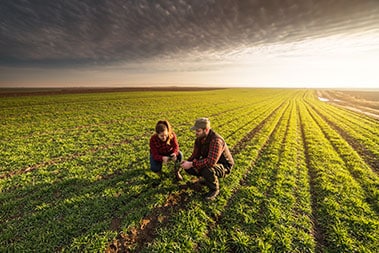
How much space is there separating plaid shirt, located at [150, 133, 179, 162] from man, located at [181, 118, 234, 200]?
113 cm

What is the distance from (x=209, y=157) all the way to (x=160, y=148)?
84.9 inches

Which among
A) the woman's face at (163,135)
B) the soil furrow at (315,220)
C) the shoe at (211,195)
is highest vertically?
the woman's face at (163,135)

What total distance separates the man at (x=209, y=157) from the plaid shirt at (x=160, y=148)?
1.13 meters

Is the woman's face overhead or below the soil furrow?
overhead

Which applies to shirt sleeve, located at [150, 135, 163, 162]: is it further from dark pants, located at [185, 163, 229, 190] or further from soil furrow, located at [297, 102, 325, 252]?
soil furrow, located at [297, 102, 325, 252]

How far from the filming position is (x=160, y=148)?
20.6 feet

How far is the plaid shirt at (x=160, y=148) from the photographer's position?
6194mm

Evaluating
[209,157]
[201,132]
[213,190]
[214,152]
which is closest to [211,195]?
[213,190]

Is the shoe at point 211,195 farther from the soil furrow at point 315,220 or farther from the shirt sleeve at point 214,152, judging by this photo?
the soil furrow at point 315,220

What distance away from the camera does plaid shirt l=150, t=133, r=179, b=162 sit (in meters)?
6.19

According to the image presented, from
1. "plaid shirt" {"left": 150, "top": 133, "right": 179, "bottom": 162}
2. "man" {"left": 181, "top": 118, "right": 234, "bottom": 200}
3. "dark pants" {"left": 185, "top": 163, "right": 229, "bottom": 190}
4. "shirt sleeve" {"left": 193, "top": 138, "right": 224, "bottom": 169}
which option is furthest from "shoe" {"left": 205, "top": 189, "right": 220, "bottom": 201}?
"plaid shirt" {"left": 150, "top": 133, "right": 179, "bottom": 162}

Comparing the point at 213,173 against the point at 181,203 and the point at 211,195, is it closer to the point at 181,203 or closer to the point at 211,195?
the point at 211,195

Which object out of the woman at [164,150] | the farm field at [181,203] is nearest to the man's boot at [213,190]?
the farm field at [181,203]

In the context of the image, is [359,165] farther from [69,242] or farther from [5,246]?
[5,246]
